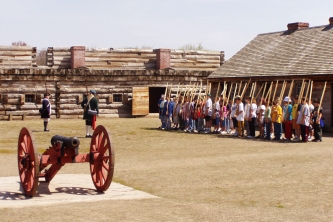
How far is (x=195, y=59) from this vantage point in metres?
39.8

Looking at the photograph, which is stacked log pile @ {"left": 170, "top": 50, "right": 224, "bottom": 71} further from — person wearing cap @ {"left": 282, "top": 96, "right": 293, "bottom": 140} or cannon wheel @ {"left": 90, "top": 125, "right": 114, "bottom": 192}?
cannon wheel @ {"left": 90, "top": 125, "right": 114, "bottom": 192}

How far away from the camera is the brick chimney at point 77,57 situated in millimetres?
36312

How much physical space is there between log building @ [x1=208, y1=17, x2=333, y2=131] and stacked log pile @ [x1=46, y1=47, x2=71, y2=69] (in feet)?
31.1

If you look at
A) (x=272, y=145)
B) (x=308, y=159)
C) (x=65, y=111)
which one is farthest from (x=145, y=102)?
(x=308, y=159)

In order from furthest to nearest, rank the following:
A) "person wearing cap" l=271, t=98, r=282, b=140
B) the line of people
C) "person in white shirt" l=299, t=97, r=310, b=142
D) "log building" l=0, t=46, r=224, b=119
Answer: "log building" l=0, t=46, r=224, b=119 < "person wearing cap" l=271, t=98, r=282, b=140 < the line of people < "person in white shirt" l=299, t=97, r=310, b=142

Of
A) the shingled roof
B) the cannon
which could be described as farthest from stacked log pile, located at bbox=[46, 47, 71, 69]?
the cannon

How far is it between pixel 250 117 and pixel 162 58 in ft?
55.8

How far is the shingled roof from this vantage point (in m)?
26.3

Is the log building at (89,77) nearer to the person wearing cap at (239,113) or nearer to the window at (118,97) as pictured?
the window at (118,97)

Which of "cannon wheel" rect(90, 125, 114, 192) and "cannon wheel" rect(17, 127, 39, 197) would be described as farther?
"cannon wheel" rect(90, 125, 114, 192)

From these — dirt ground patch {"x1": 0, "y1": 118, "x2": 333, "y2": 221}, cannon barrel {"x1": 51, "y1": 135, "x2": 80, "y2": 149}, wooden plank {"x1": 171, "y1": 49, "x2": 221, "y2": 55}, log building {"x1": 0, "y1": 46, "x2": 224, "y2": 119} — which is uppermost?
wooden plank {"x1": 171, "y1": 49, "x2": 221, "y2": 55}

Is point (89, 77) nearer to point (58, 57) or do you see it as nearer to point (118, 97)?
point (118, 97)

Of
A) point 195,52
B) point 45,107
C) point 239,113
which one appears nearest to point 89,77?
point 195,52

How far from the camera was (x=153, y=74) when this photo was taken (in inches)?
1459
